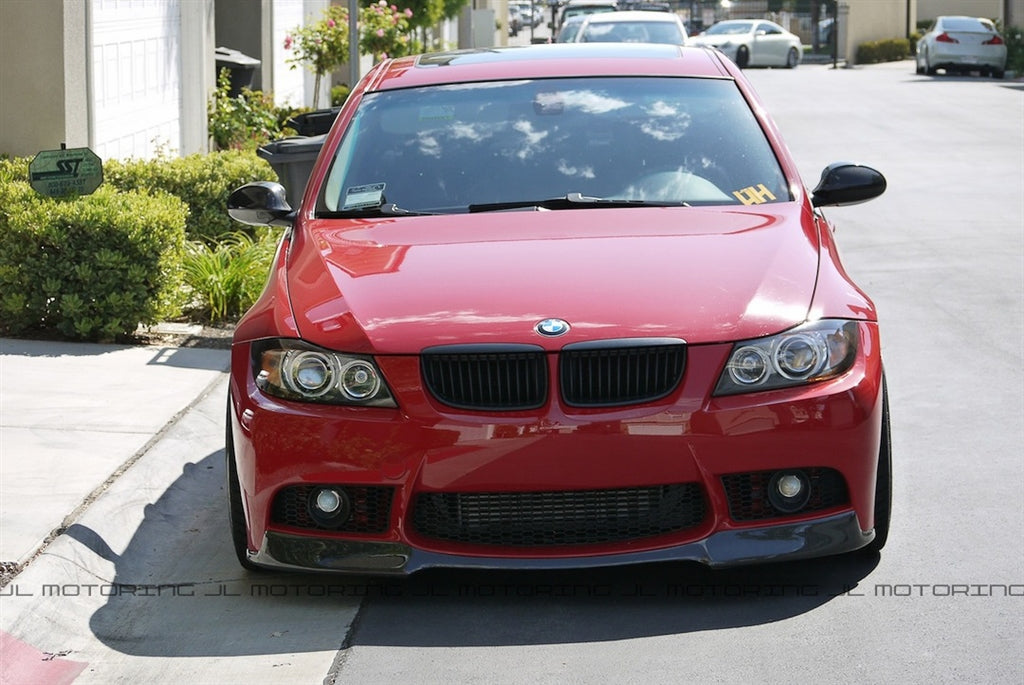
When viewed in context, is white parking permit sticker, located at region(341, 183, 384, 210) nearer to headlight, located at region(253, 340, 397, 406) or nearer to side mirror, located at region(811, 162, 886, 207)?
headlight, located at region(253, 340, 397, 406)

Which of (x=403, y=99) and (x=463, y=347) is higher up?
(x=403, y=99)

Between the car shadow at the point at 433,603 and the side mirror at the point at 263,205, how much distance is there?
140 centimetres

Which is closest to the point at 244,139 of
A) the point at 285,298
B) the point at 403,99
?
the point at 403,99

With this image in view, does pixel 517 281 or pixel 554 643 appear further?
pixel 517 281

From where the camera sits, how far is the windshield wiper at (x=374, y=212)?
5.93 meters

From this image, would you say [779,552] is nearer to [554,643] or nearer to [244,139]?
[554,643]

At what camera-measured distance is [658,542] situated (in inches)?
190

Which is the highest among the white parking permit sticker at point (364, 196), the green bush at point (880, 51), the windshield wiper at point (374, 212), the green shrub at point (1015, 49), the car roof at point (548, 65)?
the car roof at point (548, 65)

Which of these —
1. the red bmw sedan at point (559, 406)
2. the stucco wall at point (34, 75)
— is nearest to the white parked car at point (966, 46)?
the stucco wall at point (34, 75)

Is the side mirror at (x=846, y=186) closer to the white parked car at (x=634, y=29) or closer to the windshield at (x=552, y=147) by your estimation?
the windshield at (x=552, y=147)

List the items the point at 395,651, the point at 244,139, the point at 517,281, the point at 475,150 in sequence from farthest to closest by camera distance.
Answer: the point at 244,139
the point at 475,150
the point at 517,281
the point at 395,651

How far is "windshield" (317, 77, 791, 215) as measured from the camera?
602cm

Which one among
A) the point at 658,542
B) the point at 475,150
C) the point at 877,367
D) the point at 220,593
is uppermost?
the point at 475,150

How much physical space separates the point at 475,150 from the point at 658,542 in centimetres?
198
